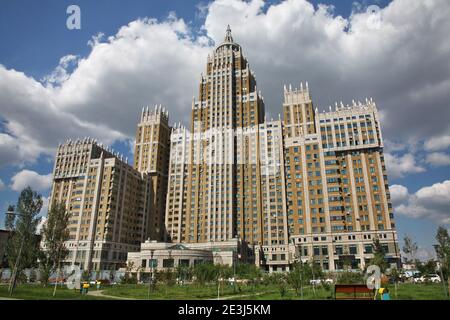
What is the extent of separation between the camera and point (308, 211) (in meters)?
111

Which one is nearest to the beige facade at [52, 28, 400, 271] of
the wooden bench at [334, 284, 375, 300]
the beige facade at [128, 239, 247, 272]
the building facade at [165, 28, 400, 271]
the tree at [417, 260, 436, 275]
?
the building facade at [165, 28, 400, 271]

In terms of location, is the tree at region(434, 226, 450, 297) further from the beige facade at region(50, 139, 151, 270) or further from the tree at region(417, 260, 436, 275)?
the beige facade at region(50, 139, 151, 270)

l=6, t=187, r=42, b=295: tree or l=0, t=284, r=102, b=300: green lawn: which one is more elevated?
l=6, t=187, r=42, b=295: tree

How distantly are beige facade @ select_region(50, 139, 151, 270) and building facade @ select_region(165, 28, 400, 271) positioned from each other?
666 inches

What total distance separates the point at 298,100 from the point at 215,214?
227 feet

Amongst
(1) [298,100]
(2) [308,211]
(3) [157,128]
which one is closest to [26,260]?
(2) [308,211]

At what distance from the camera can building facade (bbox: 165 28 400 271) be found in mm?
106062

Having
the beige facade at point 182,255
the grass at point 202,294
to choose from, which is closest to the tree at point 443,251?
the grass at point 202,294

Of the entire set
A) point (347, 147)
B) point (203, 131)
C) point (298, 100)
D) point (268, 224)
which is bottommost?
point (268, 224)

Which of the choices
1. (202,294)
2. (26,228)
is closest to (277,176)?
(202,294)

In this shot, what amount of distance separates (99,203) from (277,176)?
80.2 metres

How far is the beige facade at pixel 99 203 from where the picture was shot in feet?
401

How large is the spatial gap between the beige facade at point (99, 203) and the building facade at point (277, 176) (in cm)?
1693

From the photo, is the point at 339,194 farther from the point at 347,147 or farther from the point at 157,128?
the point at 157,128
